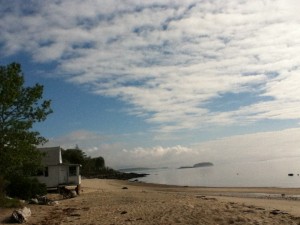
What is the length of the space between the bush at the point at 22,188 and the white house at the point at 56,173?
9.28 meters

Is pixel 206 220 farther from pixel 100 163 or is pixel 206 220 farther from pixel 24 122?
pixel 100 163

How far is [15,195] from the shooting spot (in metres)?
30.5

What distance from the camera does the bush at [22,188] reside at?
3050 cm

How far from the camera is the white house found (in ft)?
137

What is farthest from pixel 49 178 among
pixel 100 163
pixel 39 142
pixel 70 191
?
pixel 100 163

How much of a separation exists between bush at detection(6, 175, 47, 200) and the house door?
10108 millimetres

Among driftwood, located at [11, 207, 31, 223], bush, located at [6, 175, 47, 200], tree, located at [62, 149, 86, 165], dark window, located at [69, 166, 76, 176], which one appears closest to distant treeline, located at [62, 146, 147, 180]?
tree, located at [62, 149, 86, 165]

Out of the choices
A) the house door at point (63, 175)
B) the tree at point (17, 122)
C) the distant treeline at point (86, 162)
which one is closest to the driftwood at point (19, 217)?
the tree at point (17, 122)

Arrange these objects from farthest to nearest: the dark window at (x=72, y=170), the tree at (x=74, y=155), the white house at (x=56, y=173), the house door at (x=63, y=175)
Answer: the tree at (x=74, y=155), the dark window at (x=72, y=170), the house door at (x=63, y=175), the white house at (x=56, y=173)

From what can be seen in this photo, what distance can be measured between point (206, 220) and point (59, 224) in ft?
20.5

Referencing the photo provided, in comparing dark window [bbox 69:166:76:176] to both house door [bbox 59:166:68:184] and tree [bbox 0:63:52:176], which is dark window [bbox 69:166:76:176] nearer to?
house door [bbox 59:166:68:184]

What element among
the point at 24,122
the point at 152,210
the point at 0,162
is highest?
the point at 24,122

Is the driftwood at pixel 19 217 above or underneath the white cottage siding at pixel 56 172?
underneath

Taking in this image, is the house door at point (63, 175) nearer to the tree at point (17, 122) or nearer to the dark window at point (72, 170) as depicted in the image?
the dark window at point (72, 170)
